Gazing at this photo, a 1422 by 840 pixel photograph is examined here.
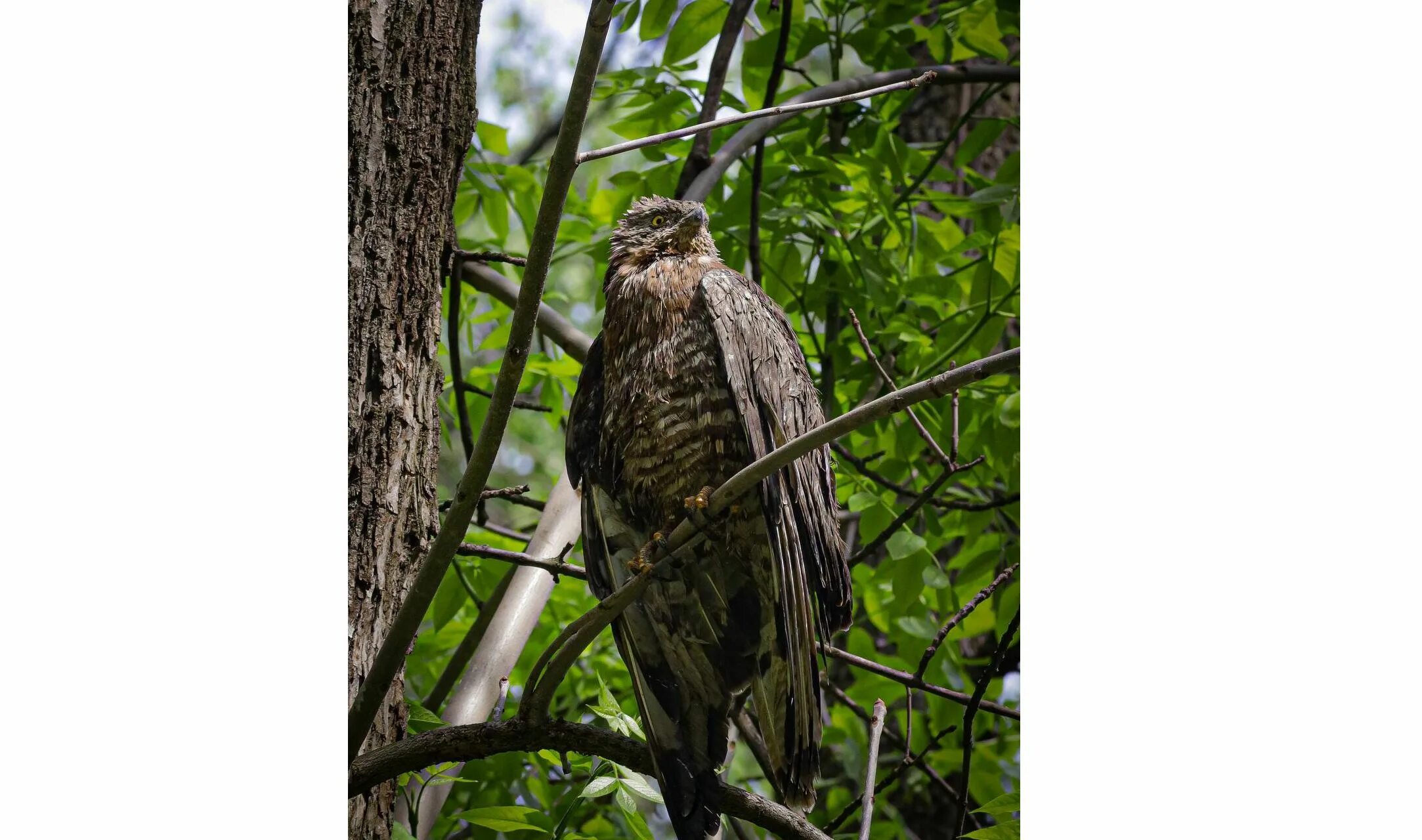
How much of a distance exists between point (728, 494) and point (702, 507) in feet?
0.38

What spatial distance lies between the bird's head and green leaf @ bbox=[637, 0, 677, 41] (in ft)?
1.25

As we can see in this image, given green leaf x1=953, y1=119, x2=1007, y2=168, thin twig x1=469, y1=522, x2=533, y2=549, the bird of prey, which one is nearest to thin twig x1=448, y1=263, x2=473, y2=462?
thin twig x1=469, y1=522, x2=533, y2=549

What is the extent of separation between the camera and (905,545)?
1522mm

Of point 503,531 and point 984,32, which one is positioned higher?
point 984,32

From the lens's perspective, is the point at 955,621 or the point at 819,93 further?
the point at 819,93

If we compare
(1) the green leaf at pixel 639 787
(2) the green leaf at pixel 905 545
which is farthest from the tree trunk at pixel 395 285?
(2) the green leaf at pixel 905 545

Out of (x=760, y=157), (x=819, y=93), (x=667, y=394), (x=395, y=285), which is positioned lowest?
(x=667, y=394)

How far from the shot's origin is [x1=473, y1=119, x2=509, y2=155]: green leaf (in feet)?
5.11

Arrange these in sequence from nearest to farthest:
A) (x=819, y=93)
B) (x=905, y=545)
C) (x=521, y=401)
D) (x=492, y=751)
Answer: (x=492, y=751), (x=905, y=545), (x=521, y=401), (x=819, y=93)

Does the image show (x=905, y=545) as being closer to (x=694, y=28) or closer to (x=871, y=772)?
(x=871, y=772)


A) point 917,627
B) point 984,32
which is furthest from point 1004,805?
point 984,32

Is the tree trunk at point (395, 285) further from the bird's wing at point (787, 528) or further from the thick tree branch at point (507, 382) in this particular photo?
the bird's wing at point (787, 528)
